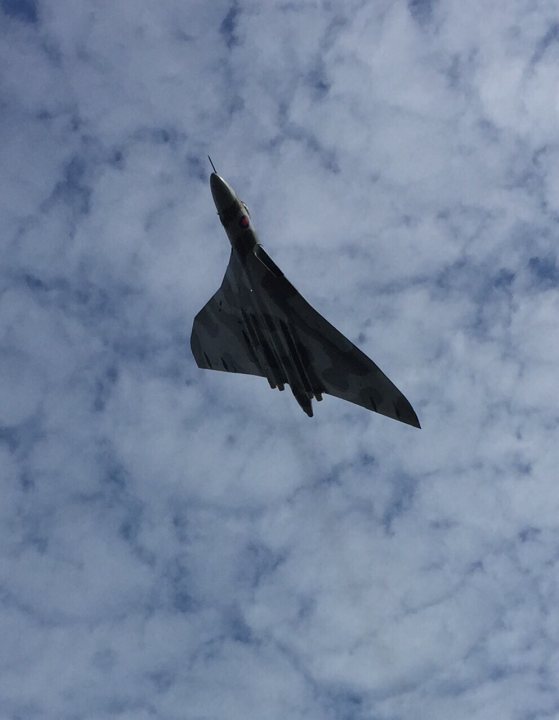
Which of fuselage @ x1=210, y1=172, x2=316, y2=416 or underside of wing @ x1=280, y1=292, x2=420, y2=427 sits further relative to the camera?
underside of wing @ x1=280, y1=292, x2=420, y2=427

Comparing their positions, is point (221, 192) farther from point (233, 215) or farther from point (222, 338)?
point (222, 338)

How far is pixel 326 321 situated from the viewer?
46469mm

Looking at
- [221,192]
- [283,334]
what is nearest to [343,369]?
[283,334]

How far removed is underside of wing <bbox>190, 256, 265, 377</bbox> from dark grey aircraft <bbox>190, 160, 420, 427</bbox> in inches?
3.8

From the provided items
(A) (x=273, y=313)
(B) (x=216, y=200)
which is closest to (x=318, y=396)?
(A) (x=273, y=313)

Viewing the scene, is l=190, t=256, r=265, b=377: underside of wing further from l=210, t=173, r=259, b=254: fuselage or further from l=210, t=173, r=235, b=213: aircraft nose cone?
l=210, t=173, r=235, b=213: aircraft nose cone

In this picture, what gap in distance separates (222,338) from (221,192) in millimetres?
11083

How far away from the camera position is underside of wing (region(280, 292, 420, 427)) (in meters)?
46.6

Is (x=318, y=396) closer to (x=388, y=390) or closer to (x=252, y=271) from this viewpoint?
(x=388, y=390)

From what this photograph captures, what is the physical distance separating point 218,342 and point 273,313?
7921 mm

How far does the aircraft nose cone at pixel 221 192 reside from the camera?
44938 mm

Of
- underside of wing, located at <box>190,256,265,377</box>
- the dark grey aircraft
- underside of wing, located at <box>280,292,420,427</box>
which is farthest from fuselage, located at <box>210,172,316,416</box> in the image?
underside of wing, located at <box>190,256,265,377</box>

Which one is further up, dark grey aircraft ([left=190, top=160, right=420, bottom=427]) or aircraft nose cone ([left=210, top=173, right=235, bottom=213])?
aircraft nose cone ([left=210, top=173, right=235, bottom=213])

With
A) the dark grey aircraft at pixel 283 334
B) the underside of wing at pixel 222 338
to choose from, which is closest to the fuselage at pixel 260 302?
the dark grey aircraft at pixel 283 334
